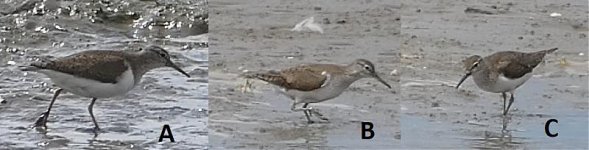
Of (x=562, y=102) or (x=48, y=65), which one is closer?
(x=48, y=65)

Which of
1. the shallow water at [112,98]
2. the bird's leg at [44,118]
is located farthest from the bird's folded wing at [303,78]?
the bird's leg at [44,118]

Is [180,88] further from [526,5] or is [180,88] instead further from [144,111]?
[526,5]

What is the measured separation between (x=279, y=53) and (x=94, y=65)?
47 centimetres

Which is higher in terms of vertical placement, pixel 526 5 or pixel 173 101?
pixel 526 5

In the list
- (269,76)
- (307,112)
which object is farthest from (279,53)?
(307,112)

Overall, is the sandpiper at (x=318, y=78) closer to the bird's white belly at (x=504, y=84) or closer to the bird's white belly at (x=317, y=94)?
the bird's white belly at (x=317, y=94)

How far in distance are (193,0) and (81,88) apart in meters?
0.38

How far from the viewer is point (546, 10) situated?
2.93 meters

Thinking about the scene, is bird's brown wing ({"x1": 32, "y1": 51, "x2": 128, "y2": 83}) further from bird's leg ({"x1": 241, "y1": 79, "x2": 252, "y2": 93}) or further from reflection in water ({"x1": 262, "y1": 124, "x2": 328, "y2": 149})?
reflection in water ({"x1": 262, "y1": 124, "x2": 328, "y2": 149})

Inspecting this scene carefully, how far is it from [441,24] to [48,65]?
1007 millimetres

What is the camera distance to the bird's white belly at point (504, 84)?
2.91 m

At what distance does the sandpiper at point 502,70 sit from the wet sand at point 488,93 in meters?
0.02

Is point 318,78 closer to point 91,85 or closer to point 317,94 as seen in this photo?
point 317,94

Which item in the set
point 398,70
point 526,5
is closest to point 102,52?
point 398,70
